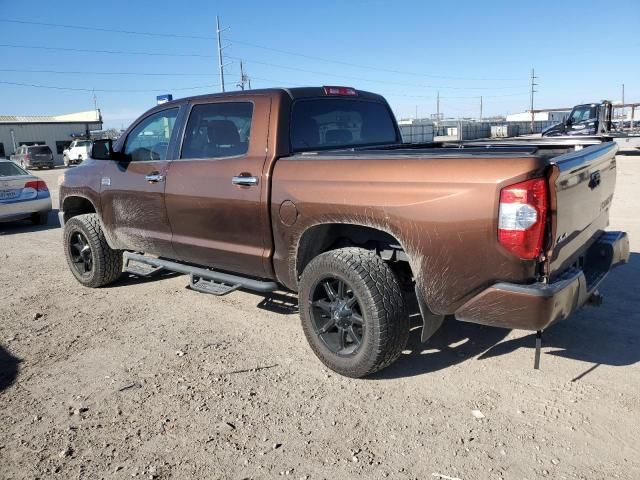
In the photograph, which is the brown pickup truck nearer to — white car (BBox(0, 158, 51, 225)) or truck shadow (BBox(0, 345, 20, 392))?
truck shadow (BBox(0, 345, 20, 392))

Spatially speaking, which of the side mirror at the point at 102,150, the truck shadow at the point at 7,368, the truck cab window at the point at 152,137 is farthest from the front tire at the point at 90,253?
the truck shadow at the point at 7,368

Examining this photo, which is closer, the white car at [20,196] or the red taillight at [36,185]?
the white car at [20,196]

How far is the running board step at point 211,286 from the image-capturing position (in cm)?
424

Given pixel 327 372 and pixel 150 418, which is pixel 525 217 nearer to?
pixel 327 372

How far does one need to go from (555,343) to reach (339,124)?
96.0 inches

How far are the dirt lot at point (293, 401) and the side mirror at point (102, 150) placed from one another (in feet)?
5.04

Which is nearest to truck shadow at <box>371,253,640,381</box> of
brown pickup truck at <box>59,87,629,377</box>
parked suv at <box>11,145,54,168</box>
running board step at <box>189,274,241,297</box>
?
brown pickup truck at <box>59,87,629,377</box>

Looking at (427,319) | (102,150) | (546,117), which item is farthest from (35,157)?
(546,117)

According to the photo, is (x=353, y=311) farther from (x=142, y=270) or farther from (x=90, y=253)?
(x=90, y=253)

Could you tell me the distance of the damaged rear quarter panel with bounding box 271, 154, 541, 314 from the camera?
272 cm

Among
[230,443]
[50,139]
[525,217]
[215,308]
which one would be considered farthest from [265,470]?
[50,139]

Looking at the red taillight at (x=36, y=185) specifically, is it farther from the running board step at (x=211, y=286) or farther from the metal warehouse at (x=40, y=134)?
the metal warehouse at (x=40, y=134)

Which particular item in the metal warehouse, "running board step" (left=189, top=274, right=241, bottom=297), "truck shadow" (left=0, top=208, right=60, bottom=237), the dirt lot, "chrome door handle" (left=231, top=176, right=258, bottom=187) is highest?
the metal warehouse

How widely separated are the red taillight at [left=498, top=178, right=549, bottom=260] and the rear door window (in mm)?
2070
